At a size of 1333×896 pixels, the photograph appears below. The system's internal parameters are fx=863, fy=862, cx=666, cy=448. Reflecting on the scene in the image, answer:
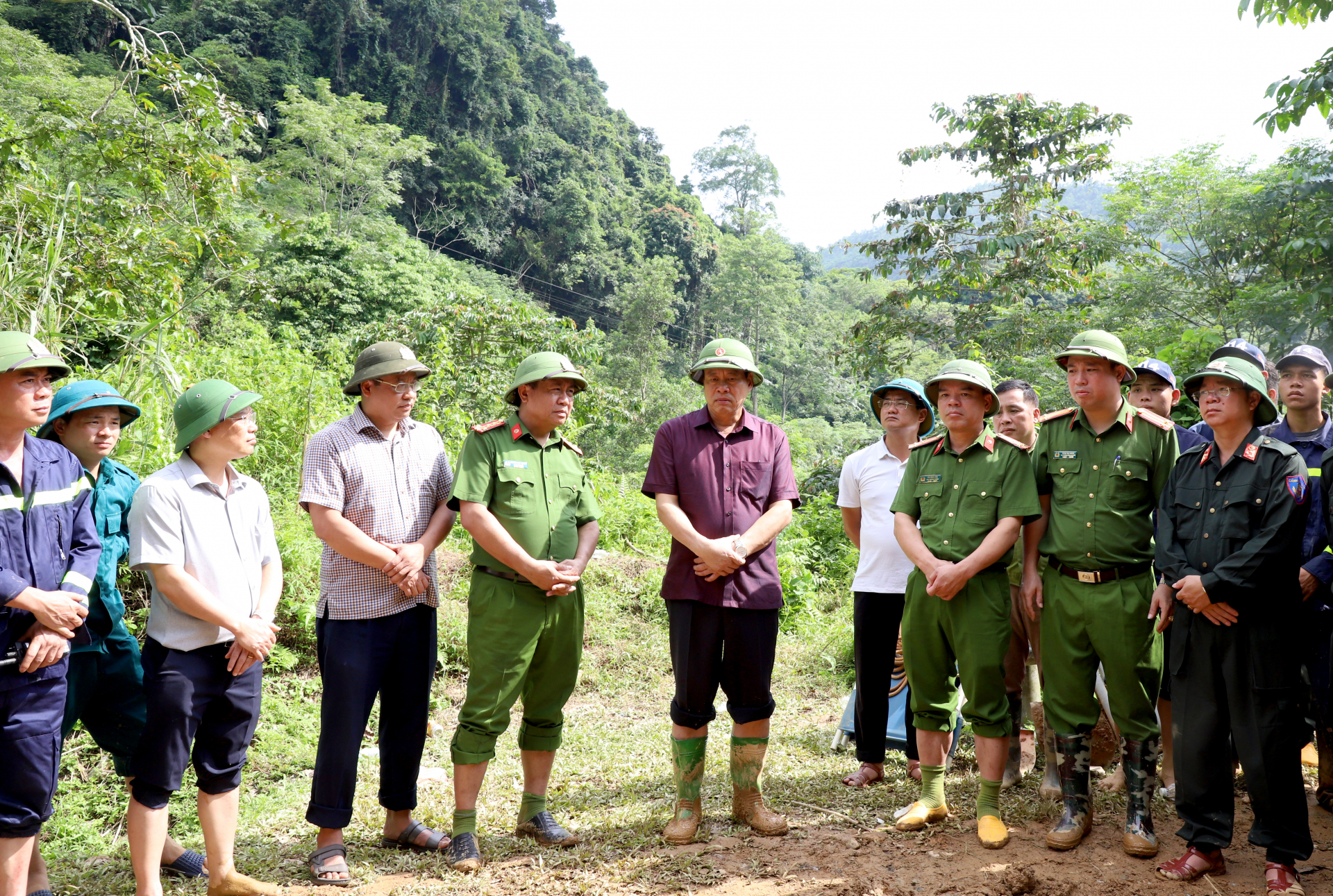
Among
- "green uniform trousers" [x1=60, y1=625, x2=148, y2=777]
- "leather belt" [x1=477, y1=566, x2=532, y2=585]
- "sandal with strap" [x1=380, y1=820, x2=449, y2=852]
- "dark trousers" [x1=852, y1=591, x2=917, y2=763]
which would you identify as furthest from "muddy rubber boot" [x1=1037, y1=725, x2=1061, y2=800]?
"green uniform trousers" [x1=60, y1=625, x2=148, y2=777]

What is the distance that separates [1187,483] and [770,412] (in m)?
38.7

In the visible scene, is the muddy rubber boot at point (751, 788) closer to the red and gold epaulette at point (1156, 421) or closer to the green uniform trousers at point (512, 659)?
the green uniform trousers at point (512, 659)

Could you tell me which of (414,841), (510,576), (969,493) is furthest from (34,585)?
(969,493)

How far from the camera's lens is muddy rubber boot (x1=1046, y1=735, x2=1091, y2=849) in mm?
3436

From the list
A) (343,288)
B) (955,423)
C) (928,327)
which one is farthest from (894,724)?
(343,288)

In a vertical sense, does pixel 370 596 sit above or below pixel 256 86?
below

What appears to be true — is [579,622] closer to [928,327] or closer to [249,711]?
[249,711]

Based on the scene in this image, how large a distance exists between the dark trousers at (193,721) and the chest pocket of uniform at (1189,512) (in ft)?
11.3

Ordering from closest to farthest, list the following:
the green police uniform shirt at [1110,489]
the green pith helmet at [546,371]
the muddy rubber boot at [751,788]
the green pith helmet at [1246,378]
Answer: the green pith helmet at [1246,378]
the green police uniform shirt at [1110,489]
the green pith helmet at [546,371]
the muddy rubber boot at [751,788]

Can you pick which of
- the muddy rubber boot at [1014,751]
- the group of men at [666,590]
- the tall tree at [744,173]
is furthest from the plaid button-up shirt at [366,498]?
the tall tree at [744,173]

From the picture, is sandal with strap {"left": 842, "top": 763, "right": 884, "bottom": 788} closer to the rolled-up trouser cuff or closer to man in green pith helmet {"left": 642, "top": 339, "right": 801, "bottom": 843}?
man in green pith helmet {"left": 642, "top": 339, "right": 801, "bottom": 843}

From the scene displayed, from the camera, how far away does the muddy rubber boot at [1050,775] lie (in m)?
A: 3.89

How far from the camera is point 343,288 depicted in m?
24.2

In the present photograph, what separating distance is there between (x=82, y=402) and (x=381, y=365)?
3.42 ft
